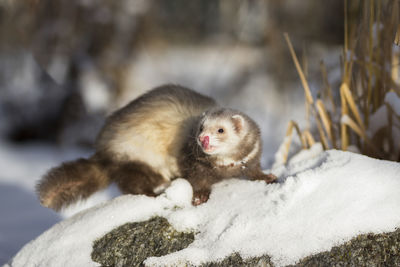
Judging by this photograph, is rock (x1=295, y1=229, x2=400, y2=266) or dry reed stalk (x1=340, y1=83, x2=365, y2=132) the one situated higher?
dry reed stalk (x1=340, y1=83, x2=365, y2=132)

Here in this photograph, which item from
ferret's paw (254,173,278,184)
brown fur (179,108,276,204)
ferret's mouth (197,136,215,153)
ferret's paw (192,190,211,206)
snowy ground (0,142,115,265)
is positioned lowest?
snowy ground (0,142,115,265)

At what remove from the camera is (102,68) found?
5.62 m

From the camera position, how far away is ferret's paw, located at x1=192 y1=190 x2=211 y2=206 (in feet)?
6.66

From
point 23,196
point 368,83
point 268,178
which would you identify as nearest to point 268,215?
point 268,178

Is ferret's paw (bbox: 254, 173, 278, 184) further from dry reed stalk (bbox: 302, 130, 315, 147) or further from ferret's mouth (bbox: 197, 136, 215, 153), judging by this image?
→ dry reed stalk (bbox: 302, 130, 315, 147)

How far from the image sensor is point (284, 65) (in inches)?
267

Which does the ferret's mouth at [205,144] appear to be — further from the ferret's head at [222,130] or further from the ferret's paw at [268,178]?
the ferret's paw at [268,178]

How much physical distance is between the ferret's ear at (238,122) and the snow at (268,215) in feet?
0.90

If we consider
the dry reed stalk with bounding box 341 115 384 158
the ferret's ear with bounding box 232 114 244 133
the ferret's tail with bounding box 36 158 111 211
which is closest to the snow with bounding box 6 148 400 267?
the ferret's tail with bounding box 36 158 111 211

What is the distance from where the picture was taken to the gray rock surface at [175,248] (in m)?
1.49

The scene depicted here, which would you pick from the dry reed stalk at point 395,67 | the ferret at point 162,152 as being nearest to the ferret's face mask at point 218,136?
the ferret at point 162,152

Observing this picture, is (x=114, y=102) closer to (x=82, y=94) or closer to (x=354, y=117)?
(x=82, y=94)

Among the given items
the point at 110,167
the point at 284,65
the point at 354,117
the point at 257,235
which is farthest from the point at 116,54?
the point at 257,235

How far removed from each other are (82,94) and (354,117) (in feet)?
13.3
